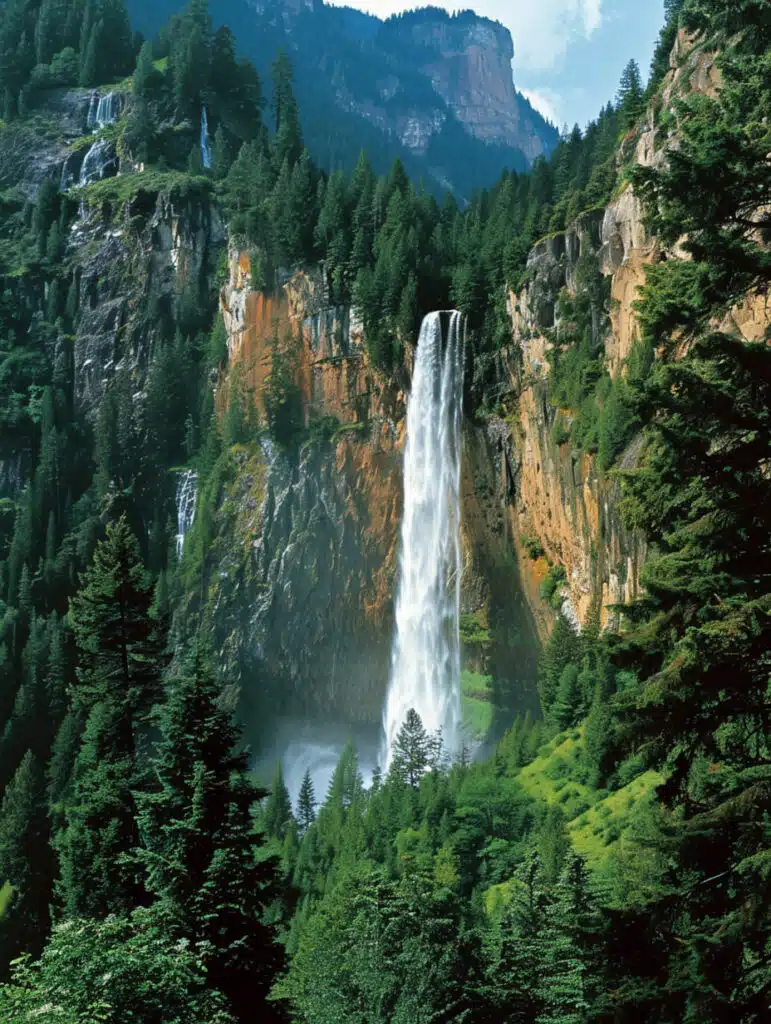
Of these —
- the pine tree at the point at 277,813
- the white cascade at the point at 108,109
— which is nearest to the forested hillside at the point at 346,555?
the pine tree at the point at 277,813

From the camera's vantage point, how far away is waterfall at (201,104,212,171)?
274 ft

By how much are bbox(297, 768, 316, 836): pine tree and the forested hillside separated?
0.31 meters

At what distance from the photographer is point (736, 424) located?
30.8 ft

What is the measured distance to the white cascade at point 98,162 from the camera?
8250 centimetres

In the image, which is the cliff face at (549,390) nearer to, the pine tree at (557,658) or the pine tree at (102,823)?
the pine tree at (557,658)

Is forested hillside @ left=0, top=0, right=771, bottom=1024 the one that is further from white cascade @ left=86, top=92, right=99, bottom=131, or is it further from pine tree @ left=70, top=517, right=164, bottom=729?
white cascade @ left=86, top=92, right=99, bottom=131

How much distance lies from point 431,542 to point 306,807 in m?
15.7

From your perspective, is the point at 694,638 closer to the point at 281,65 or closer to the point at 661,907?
the point at 661,907

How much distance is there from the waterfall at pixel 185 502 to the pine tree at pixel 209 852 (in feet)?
170

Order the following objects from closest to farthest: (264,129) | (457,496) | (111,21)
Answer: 1. (457,496)
2. (264,129)
3. (111,21)

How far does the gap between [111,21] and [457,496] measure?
220ft

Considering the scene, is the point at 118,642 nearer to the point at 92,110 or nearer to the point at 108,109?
the point at 108,109

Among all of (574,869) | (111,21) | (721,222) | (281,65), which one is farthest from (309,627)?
(111,21)

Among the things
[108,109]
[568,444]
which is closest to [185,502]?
[568,444]
